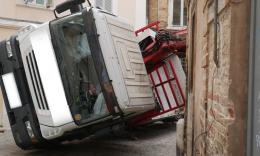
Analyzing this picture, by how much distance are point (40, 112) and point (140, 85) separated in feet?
6.13

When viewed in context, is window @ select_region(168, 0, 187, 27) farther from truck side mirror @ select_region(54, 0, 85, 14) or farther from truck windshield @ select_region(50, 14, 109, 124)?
truck windshield @ select_region(50, 14, 109, 124)

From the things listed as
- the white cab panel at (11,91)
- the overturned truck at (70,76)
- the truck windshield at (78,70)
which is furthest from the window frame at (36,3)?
the truck windshield at (78,70)

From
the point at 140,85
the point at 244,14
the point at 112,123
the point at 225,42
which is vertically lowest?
A: the point at 112,123

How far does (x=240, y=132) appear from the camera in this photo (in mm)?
3119

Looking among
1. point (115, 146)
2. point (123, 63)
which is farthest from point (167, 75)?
point (123, 63)

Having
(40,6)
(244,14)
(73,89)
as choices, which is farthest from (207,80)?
(40,6)

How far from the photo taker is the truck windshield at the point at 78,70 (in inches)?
268

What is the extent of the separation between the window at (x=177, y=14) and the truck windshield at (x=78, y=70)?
10042 millimetres

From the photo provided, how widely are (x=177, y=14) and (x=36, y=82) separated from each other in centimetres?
1074

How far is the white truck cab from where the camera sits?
675 cm

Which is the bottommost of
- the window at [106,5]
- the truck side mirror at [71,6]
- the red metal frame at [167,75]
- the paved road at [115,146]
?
the paved road at [115,146]

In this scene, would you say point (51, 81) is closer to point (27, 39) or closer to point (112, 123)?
point (27, 39)

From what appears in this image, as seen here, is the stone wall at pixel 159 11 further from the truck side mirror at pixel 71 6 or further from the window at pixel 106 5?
the truck side mirror at pixel 71 6

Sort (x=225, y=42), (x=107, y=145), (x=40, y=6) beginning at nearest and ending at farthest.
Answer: (x=225, y=42) < (x=107, y=145) < (x=40, y=6)
